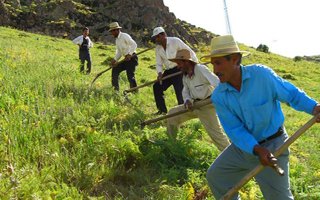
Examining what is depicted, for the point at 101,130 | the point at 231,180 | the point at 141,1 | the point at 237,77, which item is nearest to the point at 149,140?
the point at 101,130

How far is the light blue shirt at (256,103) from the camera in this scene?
3689mm

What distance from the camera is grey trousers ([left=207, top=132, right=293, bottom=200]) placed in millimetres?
3742

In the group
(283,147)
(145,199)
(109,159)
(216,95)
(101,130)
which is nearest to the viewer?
(283,147)

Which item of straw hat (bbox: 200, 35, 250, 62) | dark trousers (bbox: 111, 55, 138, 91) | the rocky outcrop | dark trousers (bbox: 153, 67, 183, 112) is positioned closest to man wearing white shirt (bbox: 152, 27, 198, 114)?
dark trousers (bbox: 153, 67, 183, 112)

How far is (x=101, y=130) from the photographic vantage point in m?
5.96

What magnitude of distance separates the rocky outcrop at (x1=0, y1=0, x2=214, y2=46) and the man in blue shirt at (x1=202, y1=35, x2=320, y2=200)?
3611cm

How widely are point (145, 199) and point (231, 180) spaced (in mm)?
1222

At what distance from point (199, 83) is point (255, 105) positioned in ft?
7.77

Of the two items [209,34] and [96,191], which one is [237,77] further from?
[209,34]

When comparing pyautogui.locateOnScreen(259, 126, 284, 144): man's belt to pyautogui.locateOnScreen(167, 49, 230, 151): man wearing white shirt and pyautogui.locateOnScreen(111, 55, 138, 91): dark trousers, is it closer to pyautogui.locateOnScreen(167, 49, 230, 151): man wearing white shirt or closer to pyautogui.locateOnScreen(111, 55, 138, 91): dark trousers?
pyautogui.locateOnScreen(167, 49, 230, 151): man wearing white shirt

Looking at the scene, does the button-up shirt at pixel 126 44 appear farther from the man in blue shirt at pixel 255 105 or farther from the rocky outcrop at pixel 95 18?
the rocky outcrop at pixel 95 18

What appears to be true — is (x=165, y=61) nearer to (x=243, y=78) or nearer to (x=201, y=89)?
(x=201, y=89)

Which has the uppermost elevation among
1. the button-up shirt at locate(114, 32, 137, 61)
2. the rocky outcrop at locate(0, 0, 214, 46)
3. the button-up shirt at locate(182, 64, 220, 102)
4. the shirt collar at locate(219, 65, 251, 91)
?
the rocky outcrop at locate(0, 0, 214, 46)

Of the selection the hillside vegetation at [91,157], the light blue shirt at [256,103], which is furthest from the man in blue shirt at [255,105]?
the hillside vegetation at [91,157]
